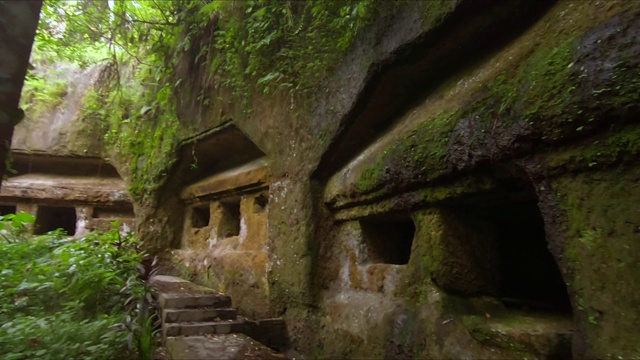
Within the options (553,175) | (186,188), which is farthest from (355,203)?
(186,188)

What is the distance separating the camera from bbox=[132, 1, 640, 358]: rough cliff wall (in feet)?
5.26

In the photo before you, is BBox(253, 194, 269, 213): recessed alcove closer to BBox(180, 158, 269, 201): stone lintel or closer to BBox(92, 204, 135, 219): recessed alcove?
BBox(180, 158, 269, 201): stone lintel

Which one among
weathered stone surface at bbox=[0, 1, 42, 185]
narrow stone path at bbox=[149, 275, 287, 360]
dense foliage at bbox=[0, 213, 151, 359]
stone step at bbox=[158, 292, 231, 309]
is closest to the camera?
weathered stone surface at bbox=[0, 1, 42, 185]

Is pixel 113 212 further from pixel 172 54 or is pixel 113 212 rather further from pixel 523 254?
pixel 523 254

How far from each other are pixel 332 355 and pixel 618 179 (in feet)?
7.66

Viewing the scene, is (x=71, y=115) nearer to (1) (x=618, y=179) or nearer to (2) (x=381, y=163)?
(2) (x=381, y=163)

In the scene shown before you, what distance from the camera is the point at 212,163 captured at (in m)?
6.17

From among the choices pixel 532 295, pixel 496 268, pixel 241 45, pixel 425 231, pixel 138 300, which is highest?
pixel 241 45

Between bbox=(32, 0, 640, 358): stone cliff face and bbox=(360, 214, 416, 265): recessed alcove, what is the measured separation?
1 centimetres

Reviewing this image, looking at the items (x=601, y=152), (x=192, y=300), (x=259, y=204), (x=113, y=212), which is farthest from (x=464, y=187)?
(x=113, y=212)

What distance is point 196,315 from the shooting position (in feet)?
12.2

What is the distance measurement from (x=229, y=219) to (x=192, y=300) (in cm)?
187

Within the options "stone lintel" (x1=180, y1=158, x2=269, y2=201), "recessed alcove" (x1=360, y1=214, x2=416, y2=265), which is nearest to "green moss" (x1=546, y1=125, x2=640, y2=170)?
"recessed alcove" (x1=360, y1=214, x2=416, y2=265)

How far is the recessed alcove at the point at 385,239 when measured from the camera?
3232mm
